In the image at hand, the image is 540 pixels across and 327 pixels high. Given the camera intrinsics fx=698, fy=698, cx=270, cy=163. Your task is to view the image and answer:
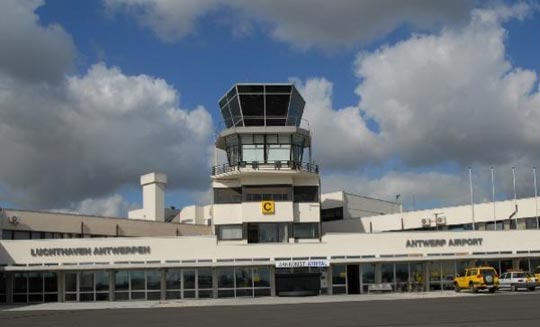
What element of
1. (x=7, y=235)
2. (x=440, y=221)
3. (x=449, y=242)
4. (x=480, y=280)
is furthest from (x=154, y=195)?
(x=480, y=280)

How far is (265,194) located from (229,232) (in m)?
4.23

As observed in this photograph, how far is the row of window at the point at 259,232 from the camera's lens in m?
55.1

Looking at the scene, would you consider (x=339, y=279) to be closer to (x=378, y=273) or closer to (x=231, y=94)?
(x=378, y=273)

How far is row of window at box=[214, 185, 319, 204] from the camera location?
56281 millimetres

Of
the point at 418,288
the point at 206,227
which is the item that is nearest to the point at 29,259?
the point at 206,227

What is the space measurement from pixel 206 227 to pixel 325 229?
12.7 m

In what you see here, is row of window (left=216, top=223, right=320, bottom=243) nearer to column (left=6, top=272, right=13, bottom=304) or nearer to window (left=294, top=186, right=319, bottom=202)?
window (left=294, top=186, right=319, bottom=202)

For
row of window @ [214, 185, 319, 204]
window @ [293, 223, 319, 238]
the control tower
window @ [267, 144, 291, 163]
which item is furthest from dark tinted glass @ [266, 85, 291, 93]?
window @ [293, 223, 319, 238]

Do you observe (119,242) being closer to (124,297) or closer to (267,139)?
(124,297)

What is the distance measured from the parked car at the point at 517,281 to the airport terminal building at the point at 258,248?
10.6 ft

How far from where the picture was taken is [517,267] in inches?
2160

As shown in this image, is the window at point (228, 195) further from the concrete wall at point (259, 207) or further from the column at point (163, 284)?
the column at point (163, 284)

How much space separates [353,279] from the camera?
54188mm

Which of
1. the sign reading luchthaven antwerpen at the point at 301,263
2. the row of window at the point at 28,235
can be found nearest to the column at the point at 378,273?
the sign reading luchthaven antwerpen at the point at 301,263
